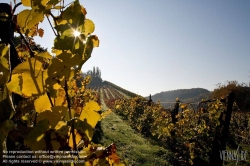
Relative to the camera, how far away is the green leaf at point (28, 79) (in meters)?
0.49

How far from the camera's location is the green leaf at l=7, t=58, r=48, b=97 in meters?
0.49

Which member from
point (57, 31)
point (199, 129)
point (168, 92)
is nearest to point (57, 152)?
point (57, 31)

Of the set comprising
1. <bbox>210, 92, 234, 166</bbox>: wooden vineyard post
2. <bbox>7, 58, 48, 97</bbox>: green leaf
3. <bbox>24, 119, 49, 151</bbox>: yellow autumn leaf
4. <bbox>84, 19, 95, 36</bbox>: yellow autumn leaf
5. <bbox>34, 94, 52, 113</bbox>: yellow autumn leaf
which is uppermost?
<bbox>84, 19, 95, 36</bbox>: yellow autumn leaf

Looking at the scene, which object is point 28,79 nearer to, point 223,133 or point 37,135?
point 37,135

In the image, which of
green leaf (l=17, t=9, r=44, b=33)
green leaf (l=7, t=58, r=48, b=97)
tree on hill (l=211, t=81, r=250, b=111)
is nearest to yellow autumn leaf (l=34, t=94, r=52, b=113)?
green leaf (l=7, t=58, r=48, b=97)

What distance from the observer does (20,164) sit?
29.6 inches

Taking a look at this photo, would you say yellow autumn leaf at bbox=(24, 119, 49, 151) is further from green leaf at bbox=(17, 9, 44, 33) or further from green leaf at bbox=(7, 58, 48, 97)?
green leaf at bbox=(17, 9, 44, 33)

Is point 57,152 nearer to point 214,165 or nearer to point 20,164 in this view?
point 20,164

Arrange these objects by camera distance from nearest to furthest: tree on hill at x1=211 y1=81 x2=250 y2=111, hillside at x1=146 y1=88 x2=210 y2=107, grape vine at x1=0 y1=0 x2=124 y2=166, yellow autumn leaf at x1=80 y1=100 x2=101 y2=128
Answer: grape vine at x1=0 y1=0 x2=124 y2=166 < yellow autumn leaf at x1=80 y1=100 x2=101 y2=128 < tree on hill at x1=211 y1=81 x2=250 y2=111 < hillside at x1=146 y1=88 x2=210 y2=107

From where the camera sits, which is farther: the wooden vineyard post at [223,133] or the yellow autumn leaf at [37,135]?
the wooden vineyard post at [223,133]

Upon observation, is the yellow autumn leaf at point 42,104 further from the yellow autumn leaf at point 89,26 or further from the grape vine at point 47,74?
the yellow autumn leaf at point 89,26

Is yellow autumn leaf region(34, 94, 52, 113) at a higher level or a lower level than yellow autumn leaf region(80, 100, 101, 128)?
higher

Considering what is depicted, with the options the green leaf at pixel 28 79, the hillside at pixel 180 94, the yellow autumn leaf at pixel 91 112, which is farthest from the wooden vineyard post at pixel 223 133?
the hillside at pixel 180 94

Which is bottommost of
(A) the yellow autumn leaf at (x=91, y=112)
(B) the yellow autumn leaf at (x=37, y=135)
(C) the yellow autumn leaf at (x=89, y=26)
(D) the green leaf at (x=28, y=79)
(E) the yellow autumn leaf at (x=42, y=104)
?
(B) the yellow autumn leaf at (x=37, y=135)
